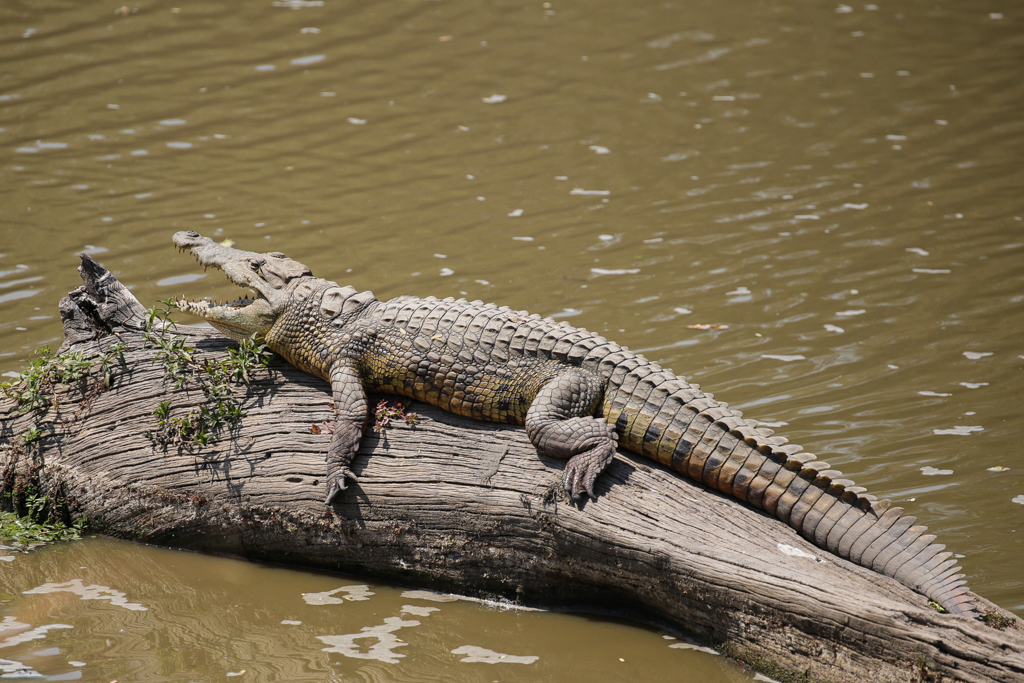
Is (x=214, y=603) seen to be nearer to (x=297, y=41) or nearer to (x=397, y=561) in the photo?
(x=397, y=561)

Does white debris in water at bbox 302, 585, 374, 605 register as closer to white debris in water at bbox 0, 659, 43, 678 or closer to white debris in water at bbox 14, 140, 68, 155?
white debris in water at bbox 0, 659, 43, 678

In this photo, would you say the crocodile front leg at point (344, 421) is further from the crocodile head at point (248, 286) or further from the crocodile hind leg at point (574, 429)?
the crocodile hind leg at point (574, 429)

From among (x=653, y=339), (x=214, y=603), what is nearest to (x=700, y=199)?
(x=653, y=339)

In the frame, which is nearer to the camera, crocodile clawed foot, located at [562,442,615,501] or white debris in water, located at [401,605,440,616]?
crocodile clawed foot, located at [562,442,615,501]

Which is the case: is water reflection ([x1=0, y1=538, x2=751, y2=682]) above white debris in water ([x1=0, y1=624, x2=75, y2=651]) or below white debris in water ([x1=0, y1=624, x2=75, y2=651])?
below

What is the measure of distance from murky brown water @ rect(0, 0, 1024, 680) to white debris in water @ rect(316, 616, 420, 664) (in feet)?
0.19

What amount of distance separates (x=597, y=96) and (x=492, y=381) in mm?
8424

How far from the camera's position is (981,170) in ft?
33.9

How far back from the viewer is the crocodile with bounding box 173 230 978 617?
13.9 ft

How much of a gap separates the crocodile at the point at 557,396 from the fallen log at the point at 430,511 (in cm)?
11

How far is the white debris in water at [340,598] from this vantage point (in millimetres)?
4781

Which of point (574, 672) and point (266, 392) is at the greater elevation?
point (266, 392)

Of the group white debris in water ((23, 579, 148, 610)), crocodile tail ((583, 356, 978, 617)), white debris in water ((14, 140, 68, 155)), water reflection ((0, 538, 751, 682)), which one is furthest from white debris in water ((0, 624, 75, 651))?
white debris in water ((14, 140, 68, 155))

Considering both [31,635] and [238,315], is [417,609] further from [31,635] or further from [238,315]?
[238,315]
